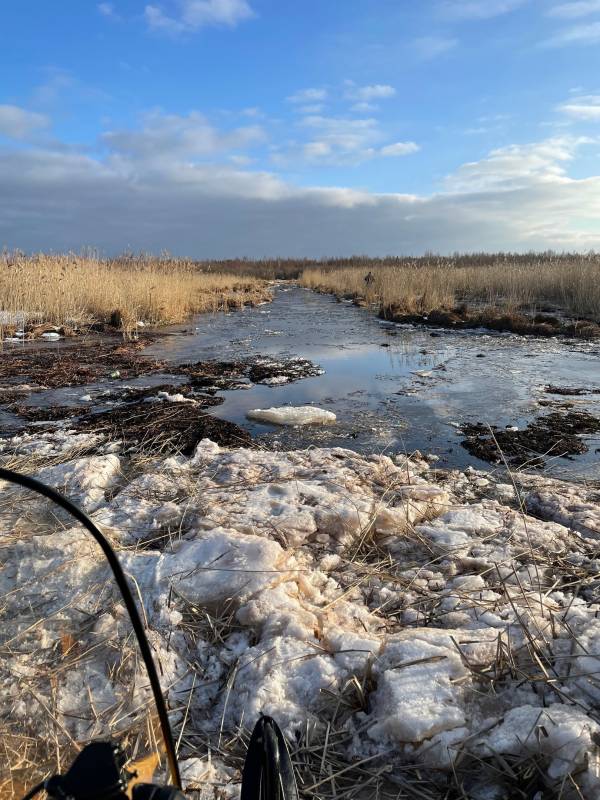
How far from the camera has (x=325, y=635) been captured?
5.92ft

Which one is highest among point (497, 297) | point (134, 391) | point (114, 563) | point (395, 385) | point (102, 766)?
point (497, 297)

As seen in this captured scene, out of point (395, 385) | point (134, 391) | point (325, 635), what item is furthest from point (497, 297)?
point (325, 635)

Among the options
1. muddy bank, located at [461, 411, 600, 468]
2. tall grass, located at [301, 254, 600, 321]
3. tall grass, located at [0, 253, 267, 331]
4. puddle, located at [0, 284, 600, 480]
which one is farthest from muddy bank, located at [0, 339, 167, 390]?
tall grass, located at [301, 254, 600, 321]

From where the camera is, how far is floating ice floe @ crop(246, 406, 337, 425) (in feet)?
15.9

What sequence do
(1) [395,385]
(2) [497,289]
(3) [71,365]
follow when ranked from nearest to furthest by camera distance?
1. (1) [395,385]
2. (3) [71,365]
3. (2) [497,289]

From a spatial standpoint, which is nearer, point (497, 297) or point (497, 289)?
point (497, 297)

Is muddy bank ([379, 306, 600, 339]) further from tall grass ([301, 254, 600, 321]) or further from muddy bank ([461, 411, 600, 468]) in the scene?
muddy bank ([461, 411, 600, 468])

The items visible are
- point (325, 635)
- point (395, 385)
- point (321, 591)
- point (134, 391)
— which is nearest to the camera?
point (325, 635)

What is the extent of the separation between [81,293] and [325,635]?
12.1m

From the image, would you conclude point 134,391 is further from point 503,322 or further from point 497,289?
point 497,289

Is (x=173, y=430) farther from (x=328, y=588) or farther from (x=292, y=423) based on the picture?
(x=328, y=588)

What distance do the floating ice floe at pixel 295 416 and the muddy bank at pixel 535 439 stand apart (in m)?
1.26

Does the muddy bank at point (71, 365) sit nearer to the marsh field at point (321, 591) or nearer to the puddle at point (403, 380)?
the puddle at point (403, 380)

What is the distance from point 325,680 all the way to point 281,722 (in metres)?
0.18
